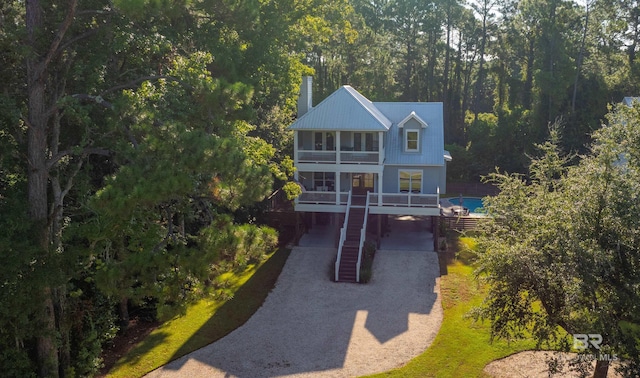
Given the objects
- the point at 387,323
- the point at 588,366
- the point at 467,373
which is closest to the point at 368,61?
the point at 387,323

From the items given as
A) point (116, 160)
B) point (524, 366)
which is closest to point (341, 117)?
point (524, 366)

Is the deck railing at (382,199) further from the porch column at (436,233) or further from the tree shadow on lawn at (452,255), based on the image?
the tree shadow on lawn at (452,255)

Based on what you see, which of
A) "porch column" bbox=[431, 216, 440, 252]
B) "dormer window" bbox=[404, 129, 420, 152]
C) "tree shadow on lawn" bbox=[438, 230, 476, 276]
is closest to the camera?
"tree shadow on lawn" bbox=[438, 230, 476, 276]

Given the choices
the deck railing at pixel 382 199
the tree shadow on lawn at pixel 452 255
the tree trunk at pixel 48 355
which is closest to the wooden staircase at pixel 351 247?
the deck railing at pixel 382 199

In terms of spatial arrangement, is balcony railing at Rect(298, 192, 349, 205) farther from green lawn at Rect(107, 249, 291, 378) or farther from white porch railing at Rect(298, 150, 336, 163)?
green lawn at Rect(107, 249, 291, 378)

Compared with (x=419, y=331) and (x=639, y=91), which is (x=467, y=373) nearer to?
(x=419, y=331)

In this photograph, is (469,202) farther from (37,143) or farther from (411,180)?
(37,143)

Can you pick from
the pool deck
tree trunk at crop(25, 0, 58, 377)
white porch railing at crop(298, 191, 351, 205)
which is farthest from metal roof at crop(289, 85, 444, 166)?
tree trunk at crop(25, 0, 58, 377)
